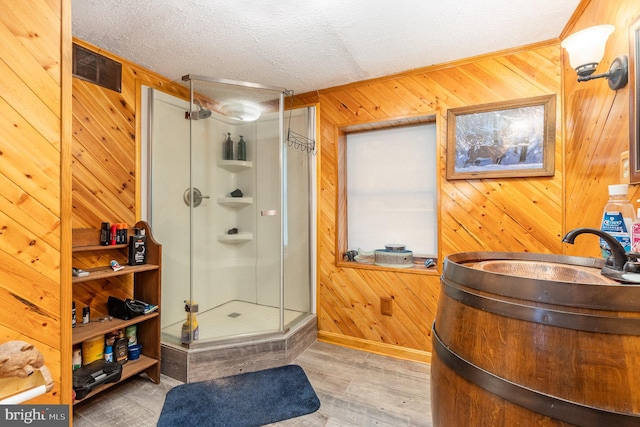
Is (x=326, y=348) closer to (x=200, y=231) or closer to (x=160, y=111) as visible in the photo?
(x=200, y=231)

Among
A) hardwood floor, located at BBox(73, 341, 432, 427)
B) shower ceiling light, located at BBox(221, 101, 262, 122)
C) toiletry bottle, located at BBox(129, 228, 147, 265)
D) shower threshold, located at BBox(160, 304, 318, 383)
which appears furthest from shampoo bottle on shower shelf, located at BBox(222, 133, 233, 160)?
hardwood floor, located at BBox(73, 341, 432, 427)

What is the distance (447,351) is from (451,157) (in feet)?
5.39

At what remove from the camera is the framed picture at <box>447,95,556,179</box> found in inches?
71.1

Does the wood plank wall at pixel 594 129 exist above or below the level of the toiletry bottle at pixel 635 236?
above

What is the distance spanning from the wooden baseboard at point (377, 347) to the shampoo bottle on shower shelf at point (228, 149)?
1723mm

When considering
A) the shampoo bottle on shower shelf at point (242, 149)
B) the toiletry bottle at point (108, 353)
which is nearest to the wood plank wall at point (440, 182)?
the shampoo bottle on shower shelf at point (242, 149)

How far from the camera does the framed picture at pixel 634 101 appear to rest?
1.01 meters

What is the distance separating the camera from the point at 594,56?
1.20 metres

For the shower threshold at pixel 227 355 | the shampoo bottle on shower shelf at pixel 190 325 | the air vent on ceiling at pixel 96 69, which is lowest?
the shower threshold at pixel 227 355

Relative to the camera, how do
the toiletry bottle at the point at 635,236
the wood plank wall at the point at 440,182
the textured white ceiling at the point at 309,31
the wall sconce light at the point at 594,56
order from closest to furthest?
the toiletry bottle at the point at 635,236 < the wall sconce light at the point at 594,56 < the textured white ceiling at the point at 309,31 < the wood plank wall at the point at 440,182

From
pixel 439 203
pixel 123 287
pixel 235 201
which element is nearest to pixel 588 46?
pixel 439 203

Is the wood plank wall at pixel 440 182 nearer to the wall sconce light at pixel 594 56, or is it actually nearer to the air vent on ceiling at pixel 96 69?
the air vent on ceiling at pixel 96 69

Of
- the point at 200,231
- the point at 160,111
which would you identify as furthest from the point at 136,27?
the point at 200,231

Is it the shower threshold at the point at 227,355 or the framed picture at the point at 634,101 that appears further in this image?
the shower threshold at the point at 227,355
